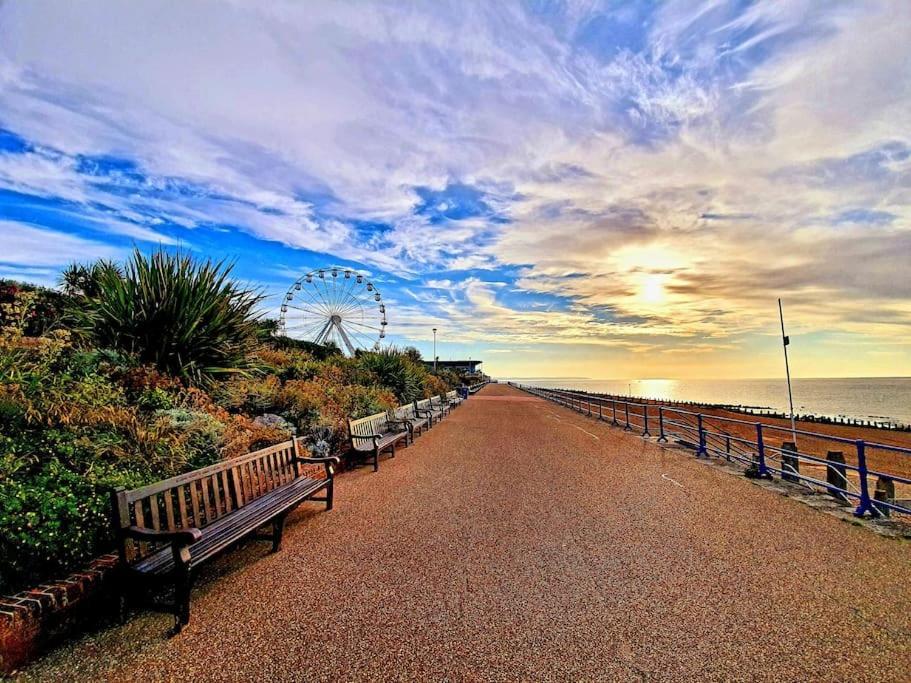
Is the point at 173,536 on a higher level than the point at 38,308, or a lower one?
lower

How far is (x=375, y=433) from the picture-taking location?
9.67m

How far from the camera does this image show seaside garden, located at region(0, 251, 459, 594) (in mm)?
3320

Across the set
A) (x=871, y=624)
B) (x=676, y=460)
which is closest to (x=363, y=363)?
(x=676, y=460)

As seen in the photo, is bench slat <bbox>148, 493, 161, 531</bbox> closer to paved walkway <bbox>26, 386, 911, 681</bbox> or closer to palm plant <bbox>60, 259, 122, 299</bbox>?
paved walkway <bbox>26, 386, 911, 681</bbox>

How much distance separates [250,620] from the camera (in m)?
3.23

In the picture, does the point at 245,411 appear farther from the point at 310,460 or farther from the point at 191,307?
the point at 310,460

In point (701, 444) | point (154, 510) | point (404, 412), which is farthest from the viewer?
point (404, 412)

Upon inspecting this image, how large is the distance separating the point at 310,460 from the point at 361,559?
1.52 m

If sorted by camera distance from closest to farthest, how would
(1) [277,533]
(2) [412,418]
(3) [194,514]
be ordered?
(3) [194,514] < (1) [277,533] < (2) [412,418]

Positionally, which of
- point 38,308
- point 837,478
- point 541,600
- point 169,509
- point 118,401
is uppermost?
point 38,308

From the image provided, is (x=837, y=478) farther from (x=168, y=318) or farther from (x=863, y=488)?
(x=168, y=318)

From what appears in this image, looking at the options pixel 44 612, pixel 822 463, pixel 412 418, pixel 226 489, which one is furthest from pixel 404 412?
pixel 44 612

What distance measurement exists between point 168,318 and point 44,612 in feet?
17.0

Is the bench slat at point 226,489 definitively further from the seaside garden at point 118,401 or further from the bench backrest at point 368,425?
the bench backrest at point 368,425
